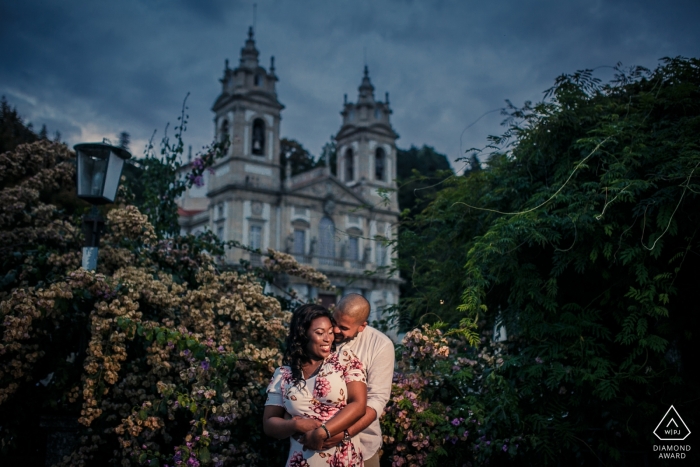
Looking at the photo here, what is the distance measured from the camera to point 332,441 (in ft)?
8.67

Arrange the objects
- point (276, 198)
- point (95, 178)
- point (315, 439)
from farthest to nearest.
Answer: point (276, 198), point (95, 178), point (315, 439)

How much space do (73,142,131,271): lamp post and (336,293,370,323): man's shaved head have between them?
2.57 metres

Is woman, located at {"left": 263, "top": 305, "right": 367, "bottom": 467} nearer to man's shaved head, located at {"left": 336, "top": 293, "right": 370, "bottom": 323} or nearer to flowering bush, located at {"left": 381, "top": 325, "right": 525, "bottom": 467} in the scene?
man's shaved head, located at {"left": 336, "top": 293, "right": 370, "bottom": 323}

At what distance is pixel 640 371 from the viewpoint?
3.97 metres

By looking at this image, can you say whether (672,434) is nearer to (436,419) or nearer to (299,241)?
(436,419)

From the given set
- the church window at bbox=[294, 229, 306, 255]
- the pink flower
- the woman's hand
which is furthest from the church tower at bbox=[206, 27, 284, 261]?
the woman's hand

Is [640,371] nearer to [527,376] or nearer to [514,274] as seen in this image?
[527,376]

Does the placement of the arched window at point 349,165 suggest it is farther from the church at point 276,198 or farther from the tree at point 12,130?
the tree at point 12,130

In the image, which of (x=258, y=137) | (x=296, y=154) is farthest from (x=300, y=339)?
(x=296, y=154)

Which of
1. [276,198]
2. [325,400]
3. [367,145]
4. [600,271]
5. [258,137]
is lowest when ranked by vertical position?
[325,400]

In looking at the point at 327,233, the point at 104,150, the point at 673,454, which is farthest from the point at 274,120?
the point at 673,454

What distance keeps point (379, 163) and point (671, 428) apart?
3189 centimetres

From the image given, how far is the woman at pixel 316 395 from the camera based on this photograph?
264cm

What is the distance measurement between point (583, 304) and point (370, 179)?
30.0m
